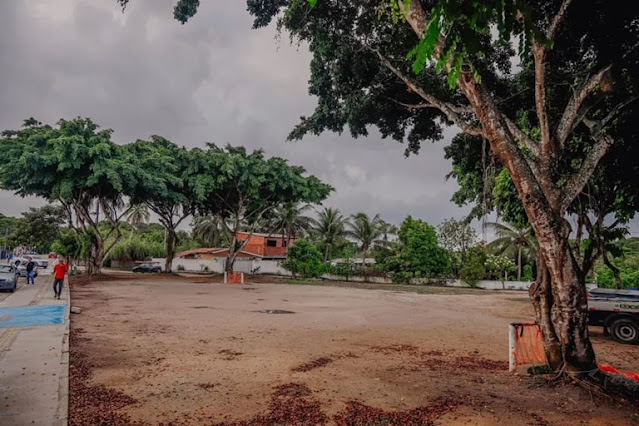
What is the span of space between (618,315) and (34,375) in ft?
42.6

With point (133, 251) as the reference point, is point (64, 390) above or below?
below

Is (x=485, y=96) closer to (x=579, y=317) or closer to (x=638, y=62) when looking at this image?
(x=638, y=62)

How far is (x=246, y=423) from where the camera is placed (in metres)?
4.74

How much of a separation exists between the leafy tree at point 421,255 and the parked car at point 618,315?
→ 80.6 ft

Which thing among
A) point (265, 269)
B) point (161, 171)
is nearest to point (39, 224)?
point (265, 269)

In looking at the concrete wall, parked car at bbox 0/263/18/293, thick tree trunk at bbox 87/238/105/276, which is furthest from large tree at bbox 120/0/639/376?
the concrete wall

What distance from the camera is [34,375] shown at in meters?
6.29

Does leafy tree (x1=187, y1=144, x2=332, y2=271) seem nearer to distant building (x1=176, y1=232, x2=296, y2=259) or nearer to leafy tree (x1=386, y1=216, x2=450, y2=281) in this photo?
leafy tree (x1=386, y1=216, x2=450, y2=281)

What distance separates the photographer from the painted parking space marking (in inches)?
432

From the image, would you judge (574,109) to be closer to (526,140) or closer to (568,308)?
(526,140)

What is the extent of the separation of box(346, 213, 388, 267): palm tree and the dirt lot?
107ft

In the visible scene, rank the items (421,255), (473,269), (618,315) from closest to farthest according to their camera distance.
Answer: (618,315) < (473,269) < (421,255)

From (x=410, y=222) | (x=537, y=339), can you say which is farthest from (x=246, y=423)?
(x=410, y=222)

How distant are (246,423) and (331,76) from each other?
816cm
